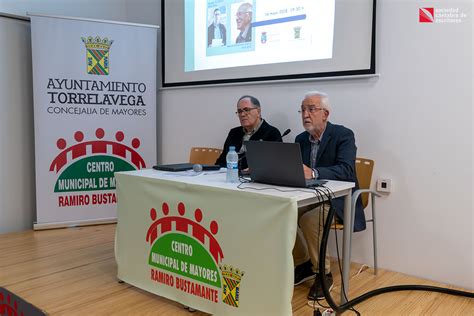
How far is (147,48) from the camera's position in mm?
3719

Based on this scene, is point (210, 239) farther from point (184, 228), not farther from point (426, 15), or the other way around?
point (426, 15)

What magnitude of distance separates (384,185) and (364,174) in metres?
0.18

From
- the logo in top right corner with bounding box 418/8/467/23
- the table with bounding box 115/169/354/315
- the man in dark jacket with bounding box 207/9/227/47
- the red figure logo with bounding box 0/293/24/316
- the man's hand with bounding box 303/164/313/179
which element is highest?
the man in dark jacket with bounding box 207/9/227/47

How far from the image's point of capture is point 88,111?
137 inches

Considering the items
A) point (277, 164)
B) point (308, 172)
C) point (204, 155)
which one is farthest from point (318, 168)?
point (204, 155)

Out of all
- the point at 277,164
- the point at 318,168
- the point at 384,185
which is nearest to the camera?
the point at 277,164

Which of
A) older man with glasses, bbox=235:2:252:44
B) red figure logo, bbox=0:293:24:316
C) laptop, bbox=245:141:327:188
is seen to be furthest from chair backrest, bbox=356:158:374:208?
red figure logo, bbox=0:293:24:316

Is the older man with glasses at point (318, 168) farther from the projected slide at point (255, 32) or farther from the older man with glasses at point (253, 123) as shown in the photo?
the projected slide at point (255, 32)

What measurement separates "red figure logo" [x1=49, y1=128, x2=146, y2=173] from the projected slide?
2.93ft

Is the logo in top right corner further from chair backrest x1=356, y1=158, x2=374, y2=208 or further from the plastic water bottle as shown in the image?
the plastic water bottle

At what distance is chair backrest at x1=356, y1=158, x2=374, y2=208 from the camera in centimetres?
247

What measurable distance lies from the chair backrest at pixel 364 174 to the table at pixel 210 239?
58cm

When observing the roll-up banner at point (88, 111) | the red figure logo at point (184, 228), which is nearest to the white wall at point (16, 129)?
the roll-up banner at point (88, 111)

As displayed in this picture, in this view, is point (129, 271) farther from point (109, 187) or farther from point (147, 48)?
point (147, 48)
